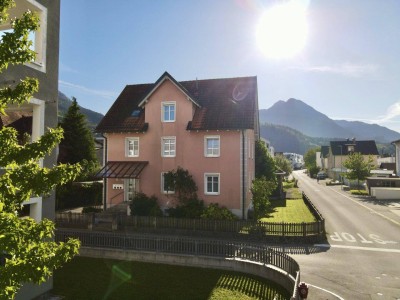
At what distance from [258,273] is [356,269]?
5.19 metres

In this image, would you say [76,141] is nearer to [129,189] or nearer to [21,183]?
[129,189]

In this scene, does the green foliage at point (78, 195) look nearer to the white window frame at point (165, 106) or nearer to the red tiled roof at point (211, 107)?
the red tiled roof at point (211, 107)

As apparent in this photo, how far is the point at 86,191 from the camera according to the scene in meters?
37.6

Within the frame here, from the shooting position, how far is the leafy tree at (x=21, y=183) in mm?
6086

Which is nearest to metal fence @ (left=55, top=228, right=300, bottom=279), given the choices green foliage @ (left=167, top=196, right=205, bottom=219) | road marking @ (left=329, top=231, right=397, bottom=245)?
green foliage @ (left=167, top=196, right=205, bottom=219)

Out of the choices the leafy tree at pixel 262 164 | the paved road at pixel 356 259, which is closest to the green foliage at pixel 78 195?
the leafy tree at pixel 262 164

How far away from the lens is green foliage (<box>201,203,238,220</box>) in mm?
24734

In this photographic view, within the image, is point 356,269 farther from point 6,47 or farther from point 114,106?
point 114,106

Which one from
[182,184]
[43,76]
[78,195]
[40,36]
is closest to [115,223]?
[182,184]

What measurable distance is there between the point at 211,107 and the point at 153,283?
18.9m

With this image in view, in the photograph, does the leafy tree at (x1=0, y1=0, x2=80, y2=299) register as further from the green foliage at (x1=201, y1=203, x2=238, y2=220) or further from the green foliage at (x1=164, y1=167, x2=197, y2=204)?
the green foliage at (x1=164, y1=167, x2=197, y2=204)

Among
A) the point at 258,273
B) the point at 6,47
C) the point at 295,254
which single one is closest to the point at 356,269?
the point at 295,254

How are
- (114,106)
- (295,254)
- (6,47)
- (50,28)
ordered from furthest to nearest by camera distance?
(114,106) → (295,254) → (50,28) → (6,47)

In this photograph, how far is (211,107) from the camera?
30.0 m
